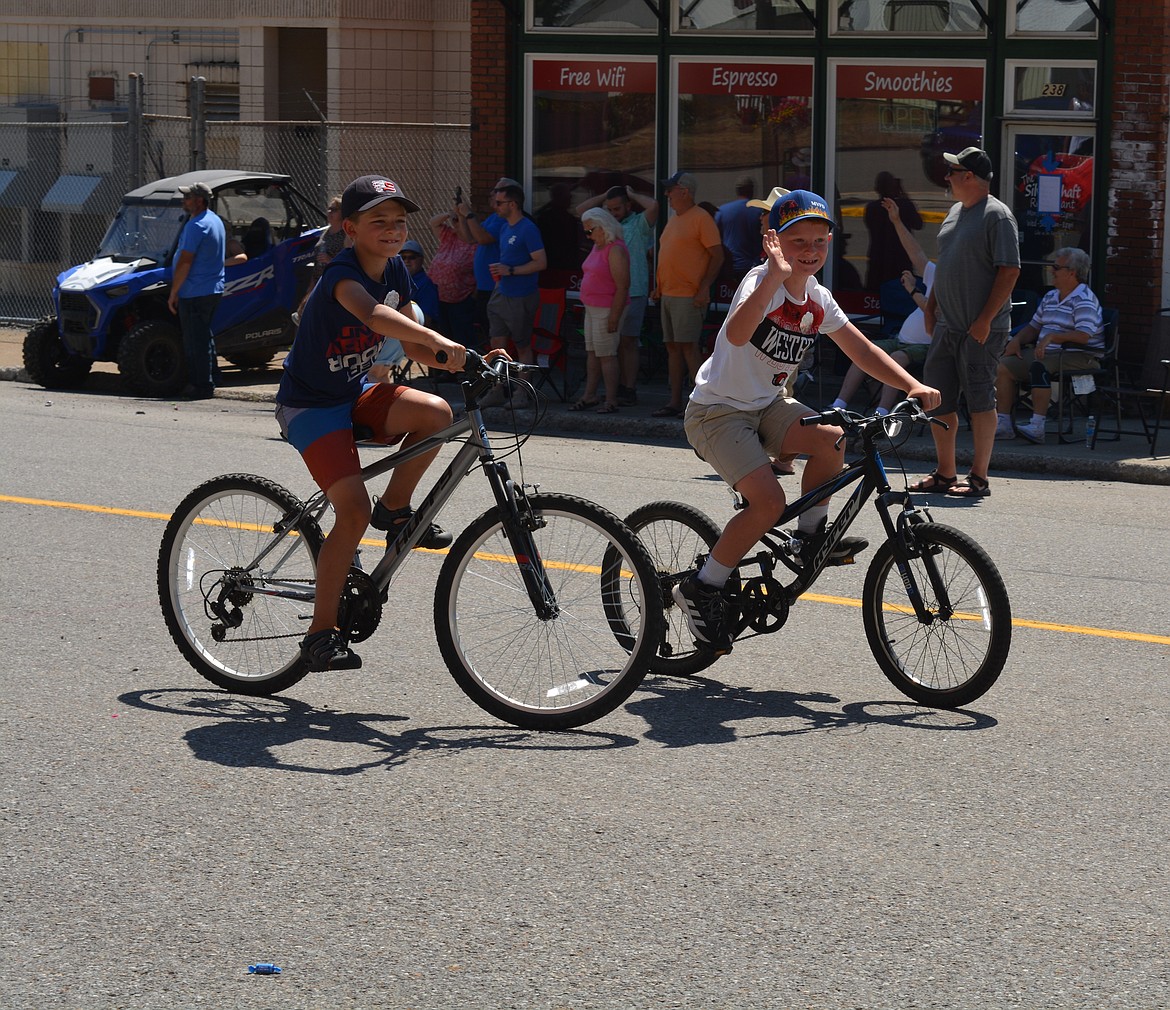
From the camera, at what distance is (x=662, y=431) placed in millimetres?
14336

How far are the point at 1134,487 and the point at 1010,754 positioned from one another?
21.6 ft

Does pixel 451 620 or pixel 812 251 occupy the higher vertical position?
pixel 812 251

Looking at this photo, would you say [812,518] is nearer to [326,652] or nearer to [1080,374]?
[326,652]

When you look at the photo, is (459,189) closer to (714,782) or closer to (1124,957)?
(714,782)

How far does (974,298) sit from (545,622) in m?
5.91

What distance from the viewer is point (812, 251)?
252 inches

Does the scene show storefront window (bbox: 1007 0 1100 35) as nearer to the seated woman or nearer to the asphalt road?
the seated woman

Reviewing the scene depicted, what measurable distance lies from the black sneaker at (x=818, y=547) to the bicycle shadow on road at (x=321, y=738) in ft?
3.23

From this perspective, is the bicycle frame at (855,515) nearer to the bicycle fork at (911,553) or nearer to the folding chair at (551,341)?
the bicycle fork at (911,553)

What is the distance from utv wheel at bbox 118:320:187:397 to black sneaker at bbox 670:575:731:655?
35.4 ft

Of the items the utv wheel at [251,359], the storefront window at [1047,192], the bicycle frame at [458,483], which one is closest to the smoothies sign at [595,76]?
the storefront window at [1047,192]

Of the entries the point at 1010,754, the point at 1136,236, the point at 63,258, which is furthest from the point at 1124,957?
the point at 63,258

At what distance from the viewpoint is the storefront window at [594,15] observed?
55.7 ft

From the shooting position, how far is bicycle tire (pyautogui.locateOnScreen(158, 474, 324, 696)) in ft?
21.2
